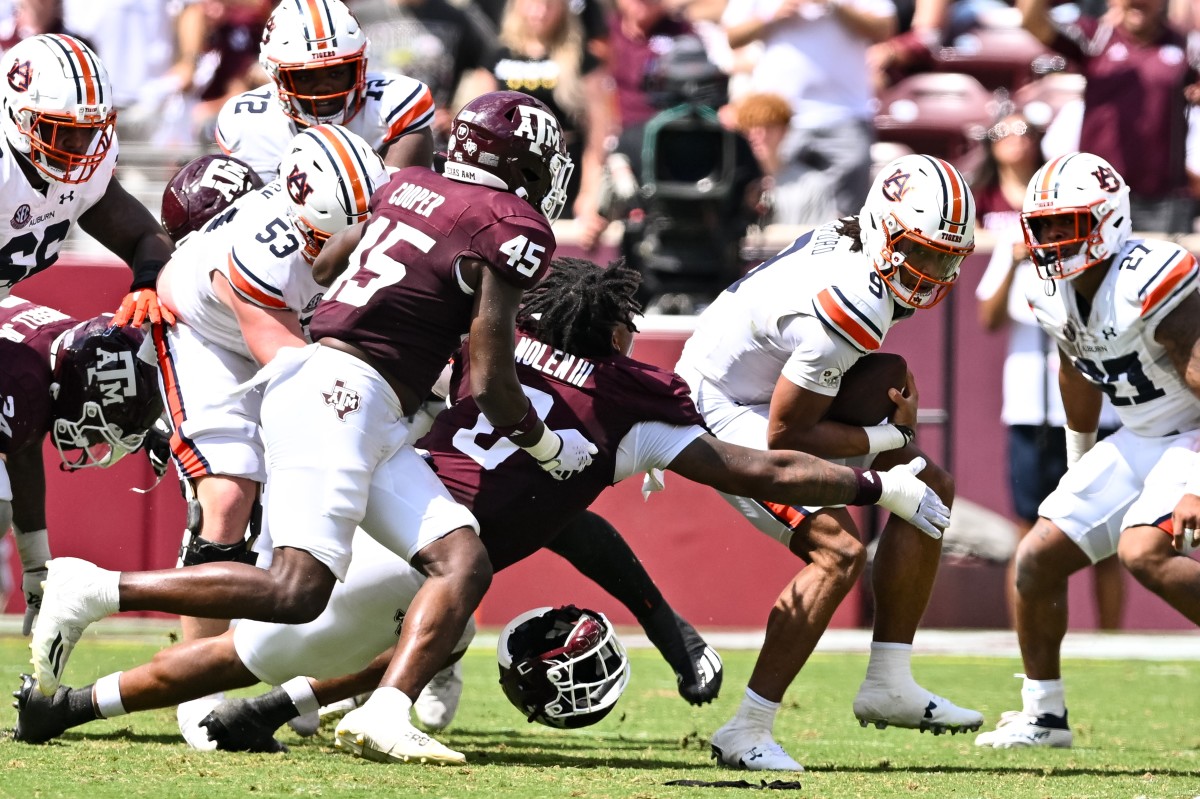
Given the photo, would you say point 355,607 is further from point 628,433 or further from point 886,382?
point 886,382

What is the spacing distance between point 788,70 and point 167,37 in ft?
12.6

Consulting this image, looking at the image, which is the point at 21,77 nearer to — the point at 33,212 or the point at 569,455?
the point at 33,212

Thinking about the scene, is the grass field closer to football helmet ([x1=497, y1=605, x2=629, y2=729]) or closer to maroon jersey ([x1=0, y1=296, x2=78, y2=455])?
football helmet ([x1=497, y1=605, x2=629, y2=729])

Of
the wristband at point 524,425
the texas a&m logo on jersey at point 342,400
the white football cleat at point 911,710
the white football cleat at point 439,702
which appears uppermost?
the texas a&m logo on jersey at point 342,400

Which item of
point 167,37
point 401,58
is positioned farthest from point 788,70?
point 167,37

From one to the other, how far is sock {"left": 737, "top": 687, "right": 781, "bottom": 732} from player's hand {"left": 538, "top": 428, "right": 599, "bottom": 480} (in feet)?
2.97

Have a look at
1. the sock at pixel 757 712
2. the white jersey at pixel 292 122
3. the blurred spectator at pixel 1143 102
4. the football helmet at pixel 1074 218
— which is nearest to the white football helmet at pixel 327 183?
the white jersey at pixel 292 122

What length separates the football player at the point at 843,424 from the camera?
17.9 feet

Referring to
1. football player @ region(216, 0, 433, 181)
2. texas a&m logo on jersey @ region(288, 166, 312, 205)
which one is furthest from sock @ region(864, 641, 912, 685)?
football player @ region(216, 0, 433, 181)

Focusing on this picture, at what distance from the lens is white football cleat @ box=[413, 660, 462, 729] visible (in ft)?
19.8

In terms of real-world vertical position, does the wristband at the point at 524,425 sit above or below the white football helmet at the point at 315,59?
below

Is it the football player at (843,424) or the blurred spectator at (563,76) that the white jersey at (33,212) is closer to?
the football player at (843,424)

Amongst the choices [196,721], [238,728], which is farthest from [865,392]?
[196,721]

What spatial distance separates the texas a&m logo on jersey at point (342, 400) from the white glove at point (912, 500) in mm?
1634
